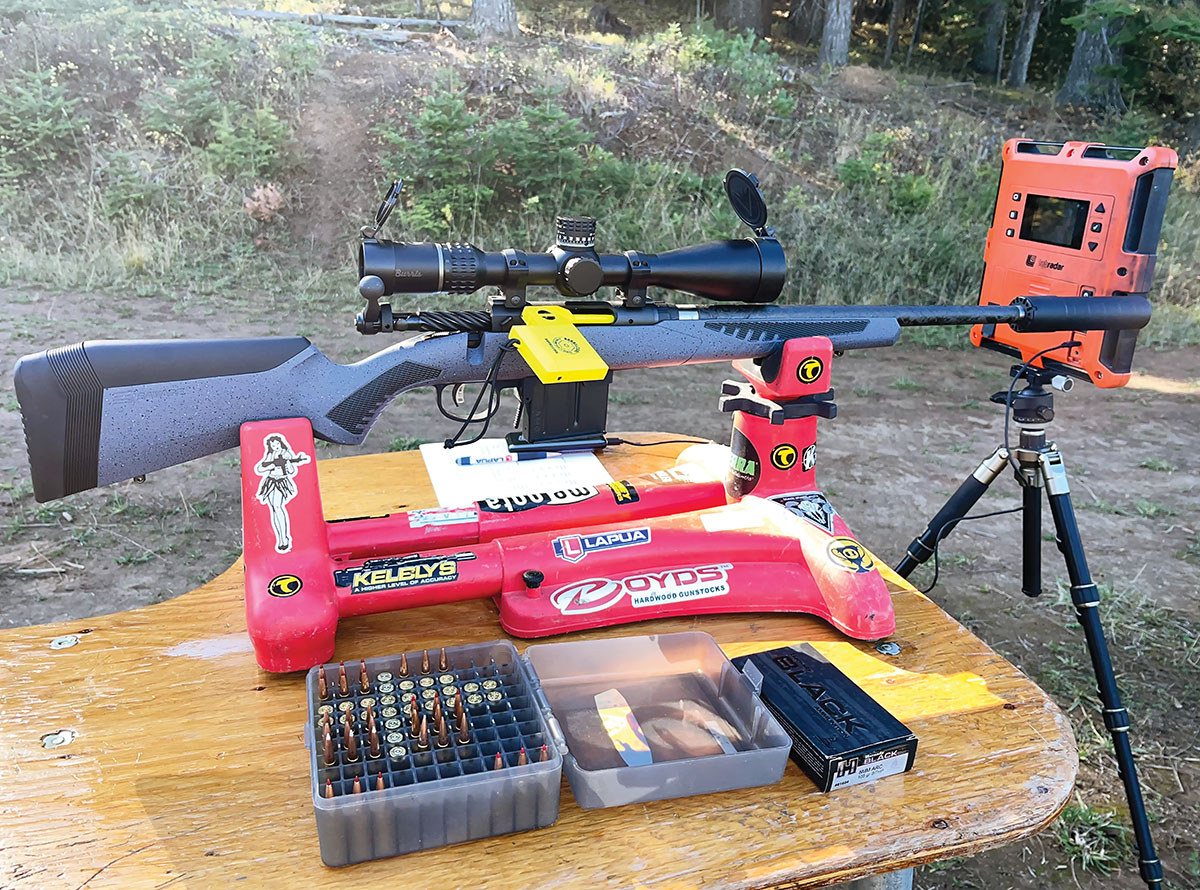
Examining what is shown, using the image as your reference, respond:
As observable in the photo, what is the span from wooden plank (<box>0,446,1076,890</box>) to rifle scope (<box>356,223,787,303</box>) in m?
0.60

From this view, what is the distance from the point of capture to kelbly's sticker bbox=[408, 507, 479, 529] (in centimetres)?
164

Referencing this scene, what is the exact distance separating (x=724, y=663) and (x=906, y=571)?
3.23 feet

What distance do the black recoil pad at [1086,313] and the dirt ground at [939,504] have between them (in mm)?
1267

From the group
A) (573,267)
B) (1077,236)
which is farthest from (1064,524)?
(573,267)

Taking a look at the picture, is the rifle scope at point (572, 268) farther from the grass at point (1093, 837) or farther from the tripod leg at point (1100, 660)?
the grass at point (1093, 837)

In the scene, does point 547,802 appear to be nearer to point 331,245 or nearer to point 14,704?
point 14,704

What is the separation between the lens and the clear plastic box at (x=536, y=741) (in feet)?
3.28

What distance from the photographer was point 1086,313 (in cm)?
170

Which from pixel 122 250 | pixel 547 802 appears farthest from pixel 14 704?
pixel 122 250

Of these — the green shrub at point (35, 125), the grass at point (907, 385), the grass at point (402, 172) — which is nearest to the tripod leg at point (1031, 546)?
the grass at point (907, 385)

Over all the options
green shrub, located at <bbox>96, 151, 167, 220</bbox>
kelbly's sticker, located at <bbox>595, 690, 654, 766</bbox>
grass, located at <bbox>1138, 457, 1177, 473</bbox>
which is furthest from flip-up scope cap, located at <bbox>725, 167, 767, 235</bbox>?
green shrub, located at <bbox>96, 151, 167, 220</bbox>

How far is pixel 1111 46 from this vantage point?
367 inches

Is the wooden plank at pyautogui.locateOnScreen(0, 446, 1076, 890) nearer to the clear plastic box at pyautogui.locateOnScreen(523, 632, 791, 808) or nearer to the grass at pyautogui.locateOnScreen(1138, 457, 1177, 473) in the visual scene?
the clear plastic box at pyautogui.locateOnScreen(523, 632, 791, 808)

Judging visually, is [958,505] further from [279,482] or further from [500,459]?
[279,482]
